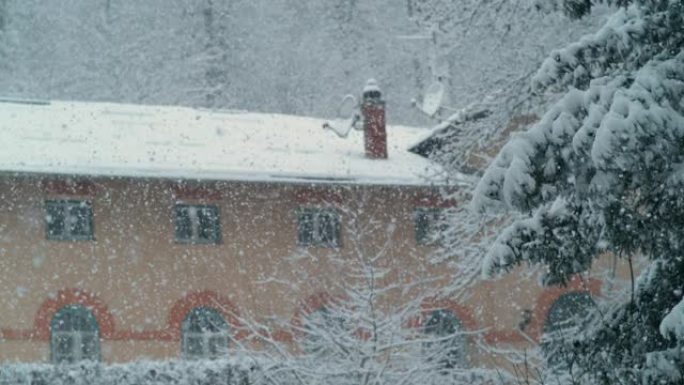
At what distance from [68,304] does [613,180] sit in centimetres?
1429

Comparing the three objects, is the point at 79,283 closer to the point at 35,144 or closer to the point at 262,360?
the point at 35,144

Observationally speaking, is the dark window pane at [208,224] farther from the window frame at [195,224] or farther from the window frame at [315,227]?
the window frame at [315,227]

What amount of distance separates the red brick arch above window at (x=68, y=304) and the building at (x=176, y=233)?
0.06 ft

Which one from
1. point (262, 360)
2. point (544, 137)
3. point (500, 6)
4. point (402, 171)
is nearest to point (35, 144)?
point (402, 171)

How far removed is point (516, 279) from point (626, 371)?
1457 centimetres

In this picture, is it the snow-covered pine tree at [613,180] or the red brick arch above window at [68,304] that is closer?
the snow-covered pine tree at [613,180]

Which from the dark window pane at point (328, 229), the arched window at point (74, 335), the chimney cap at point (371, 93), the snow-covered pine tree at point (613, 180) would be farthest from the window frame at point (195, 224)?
the snow-covered pine tree at point (613, 180)

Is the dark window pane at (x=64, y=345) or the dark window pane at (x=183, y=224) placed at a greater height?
the dark window pane at (x=183, y=224)

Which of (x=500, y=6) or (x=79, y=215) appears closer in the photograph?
(x=500, y=6)

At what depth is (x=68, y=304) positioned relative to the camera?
18953 mm

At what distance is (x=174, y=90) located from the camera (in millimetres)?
37969

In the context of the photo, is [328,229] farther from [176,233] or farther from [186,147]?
[186,147]

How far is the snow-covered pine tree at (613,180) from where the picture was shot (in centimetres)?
635

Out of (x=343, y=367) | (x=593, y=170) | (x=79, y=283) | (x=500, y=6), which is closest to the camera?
(x=593, y=170)
